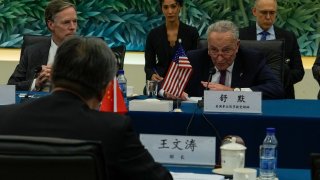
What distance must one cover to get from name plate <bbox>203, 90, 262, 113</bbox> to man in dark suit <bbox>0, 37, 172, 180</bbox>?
168 centimetres

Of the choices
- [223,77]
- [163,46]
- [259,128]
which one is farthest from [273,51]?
[163,46]

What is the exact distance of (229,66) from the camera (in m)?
4.72

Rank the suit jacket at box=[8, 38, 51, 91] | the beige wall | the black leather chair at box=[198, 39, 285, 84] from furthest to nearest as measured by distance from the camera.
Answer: the beige wall, the suit jacket at box=[8, 38, 51, 91], the black leather chair at box=[198, 39, 285, 84]

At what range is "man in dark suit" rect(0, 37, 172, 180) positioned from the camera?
6.36 ft

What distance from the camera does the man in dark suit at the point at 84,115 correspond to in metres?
1.94

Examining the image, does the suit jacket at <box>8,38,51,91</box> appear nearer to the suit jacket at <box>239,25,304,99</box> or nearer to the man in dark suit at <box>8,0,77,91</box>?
the man in dark suit at <box>8,0,77,91</box>

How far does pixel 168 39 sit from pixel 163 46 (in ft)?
0.31

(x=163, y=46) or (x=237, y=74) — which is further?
(x=163, y=46)

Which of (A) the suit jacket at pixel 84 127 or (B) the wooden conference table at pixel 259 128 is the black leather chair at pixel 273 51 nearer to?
(B) the wooden conference table at pixel 259 128

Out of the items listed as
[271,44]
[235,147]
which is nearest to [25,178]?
[235,147]

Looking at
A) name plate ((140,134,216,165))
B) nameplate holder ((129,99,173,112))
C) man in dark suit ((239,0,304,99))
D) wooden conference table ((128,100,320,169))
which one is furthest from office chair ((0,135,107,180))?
man in dark suit ((239,0,304,99))

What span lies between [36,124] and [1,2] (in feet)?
18.9

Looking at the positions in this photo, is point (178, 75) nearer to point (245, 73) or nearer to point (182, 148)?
point (245, 73)

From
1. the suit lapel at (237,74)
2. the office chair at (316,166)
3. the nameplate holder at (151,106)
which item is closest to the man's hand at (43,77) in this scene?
the nameplate holder at (151,106)
